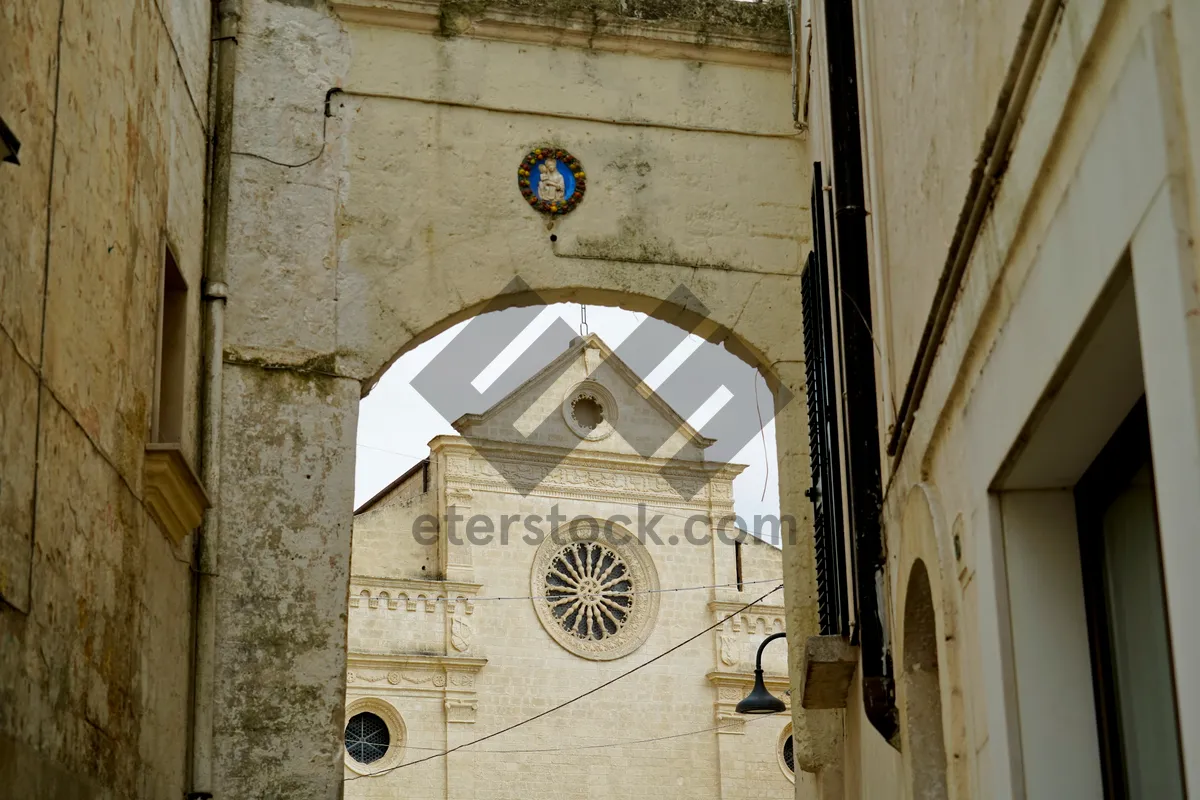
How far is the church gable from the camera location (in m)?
29.6

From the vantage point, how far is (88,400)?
18.8ft

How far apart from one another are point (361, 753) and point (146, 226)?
2016 centimetres

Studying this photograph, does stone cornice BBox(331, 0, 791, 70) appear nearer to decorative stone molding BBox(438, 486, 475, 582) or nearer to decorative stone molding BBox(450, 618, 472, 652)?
decorative stone molding BBox(450, 618, 472, 652)

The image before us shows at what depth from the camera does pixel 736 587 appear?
2898 centimetres

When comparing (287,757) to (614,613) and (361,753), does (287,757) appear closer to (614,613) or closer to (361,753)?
(361,753)

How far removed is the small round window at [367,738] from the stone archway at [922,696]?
2170cm

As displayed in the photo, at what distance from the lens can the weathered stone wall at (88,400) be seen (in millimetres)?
4840

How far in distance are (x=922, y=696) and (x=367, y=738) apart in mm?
21996

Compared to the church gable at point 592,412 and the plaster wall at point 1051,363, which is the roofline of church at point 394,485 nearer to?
the church gable at point 592,412

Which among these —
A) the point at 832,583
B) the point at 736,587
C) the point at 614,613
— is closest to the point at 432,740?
the point at 614,613

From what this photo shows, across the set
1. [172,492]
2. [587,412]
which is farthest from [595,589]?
[172,492]

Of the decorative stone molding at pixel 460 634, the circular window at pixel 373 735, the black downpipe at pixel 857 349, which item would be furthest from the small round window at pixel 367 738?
the black downpipe at pixel 857 349

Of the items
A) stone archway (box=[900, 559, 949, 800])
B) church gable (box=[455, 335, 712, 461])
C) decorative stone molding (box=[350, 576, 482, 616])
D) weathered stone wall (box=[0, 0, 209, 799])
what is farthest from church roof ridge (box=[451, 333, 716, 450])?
stone archway (box=[900, 559, 949, 800])

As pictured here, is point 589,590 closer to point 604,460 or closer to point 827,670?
point 604,460
